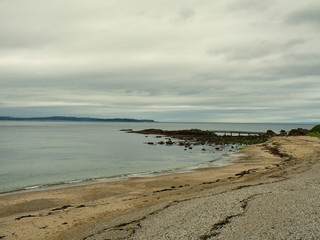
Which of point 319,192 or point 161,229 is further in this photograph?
point 319,192

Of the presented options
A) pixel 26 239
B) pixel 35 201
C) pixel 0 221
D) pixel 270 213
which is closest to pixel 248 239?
pixel 270 213

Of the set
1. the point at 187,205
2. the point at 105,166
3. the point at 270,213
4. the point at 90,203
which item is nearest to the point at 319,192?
the point at 270,213

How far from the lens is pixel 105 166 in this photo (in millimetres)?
28297

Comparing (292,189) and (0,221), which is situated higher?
(292,189)

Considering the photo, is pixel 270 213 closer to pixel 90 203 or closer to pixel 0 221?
pixel 90 203

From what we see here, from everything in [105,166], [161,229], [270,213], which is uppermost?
[270,213]

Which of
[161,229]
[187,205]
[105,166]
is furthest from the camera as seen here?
[105,166]

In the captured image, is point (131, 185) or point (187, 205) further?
point (131, 185)

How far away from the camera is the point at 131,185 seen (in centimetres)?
1802

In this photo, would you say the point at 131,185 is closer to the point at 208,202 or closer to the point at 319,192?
the point at 208,202

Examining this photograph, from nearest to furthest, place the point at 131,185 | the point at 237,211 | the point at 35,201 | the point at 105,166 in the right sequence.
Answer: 1. the point at 237,211
2. the point at 35,201
3. the point at 131,185
4. the point at 105,166

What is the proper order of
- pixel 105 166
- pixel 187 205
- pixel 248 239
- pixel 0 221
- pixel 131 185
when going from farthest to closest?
pixel 105 166, pixel 131 185, pixel 0 221, pixel 187 205, pixel 248 239

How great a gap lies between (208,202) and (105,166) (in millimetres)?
19910

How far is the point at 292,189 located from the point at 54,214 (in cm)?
1048
